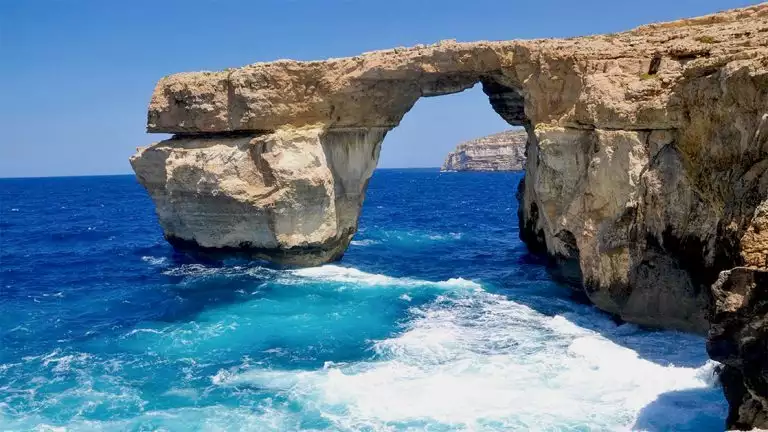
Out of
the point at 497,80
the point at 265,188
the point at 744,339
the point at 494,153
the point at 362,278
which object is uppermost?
the point at 497,80

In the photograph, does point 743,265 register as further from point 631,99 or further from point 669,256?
point 631,99

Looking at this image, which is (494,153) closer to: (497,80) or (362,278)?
(497,80)

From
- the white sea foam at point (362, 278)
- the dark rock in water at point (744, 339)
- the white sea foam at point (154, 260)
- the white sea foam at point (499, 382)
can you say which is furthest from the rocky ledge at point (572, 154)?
the white sea foam at point (499, 382)

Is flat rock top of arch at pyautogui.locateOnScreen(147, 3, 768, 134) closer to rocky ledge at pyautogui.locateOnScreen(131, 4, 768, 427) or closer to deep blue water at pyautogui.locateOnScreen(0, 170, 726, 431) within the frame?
rocky ledge at pyautogui.locateOnScreen(131, 4, 768, 427)

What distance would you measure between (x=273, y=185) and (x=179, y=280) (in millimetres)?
5942

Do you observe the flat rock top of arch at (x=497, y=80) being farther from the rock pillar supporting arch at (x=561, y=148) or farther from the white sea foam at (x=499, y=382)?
the white sea foam at (x=499, y=382)

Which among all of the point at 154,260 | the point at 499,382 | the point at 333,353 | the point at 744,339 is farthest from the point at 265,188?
the point at 744,339

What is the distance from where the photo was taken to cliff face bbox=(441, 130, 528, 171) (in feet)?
516

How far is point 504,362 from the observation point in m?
16.4

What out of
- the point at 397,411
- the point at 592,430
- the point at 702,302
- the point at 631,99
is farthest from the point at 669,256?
the point at 397,411

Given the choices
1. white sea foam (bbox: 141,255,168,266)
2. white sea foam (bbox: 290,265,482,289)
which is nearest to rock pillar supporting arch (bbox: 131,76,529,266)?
white sea foam (bbox: 290,265,482,289)

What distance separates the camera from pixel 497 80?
25.9 m

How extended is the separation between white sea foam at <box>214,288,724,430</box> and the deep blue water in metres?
0.05

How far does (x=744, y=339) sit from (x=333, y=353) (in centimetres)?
1053
